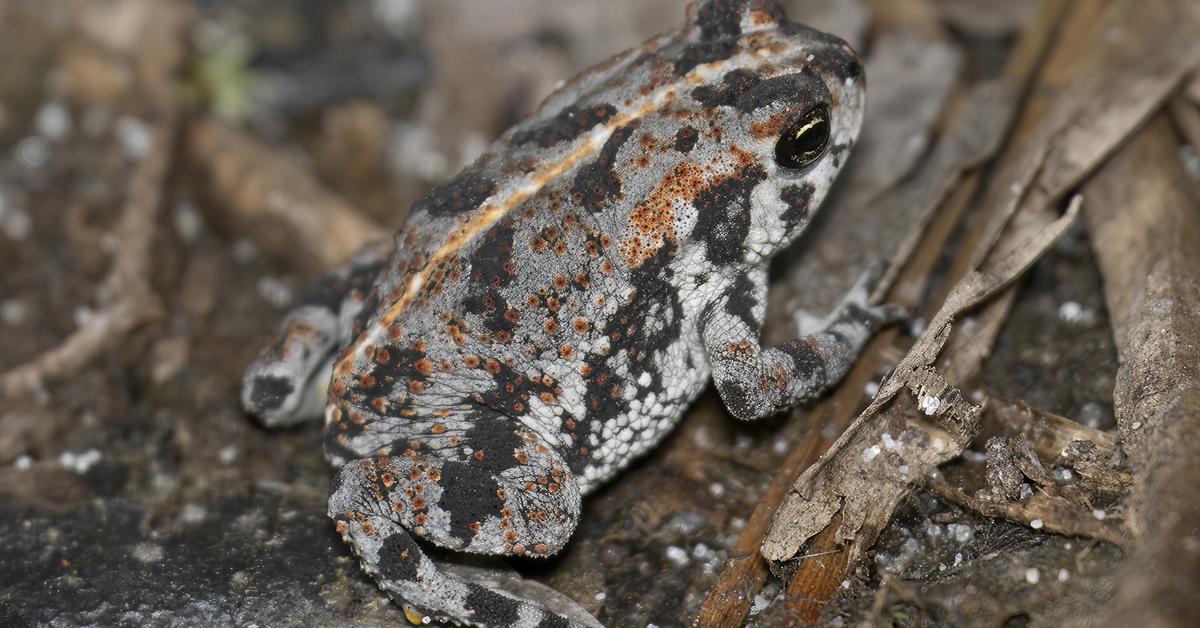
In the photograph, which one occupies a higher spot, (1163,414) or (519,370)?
(519,370)

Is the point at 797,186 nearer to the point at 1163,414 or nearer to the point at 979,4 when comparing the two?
the point at 1163,414

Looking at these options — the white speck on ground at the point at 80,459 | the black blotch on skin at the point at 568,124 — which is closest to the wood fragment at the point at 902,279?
the black blotch on skin at the point at 568,124

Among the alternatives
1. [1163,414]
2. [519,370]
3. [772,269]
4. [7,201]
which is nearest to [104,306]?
[7,201]

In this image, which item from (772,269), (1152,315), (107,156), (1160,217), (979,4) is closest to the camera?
(1152,315)

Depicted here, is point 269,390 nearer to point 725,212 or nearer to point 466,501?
point 466,501

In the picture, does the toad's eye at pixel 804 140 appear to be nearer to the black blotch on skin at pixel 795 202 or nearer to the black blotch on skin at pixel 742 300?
the black blotch on skin at pixel 795 202

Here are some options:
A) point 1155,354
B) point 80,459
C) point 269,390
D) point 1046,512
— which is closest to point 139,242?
point 80,459

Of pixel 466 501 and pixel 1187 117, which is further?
pixel 1187 117
